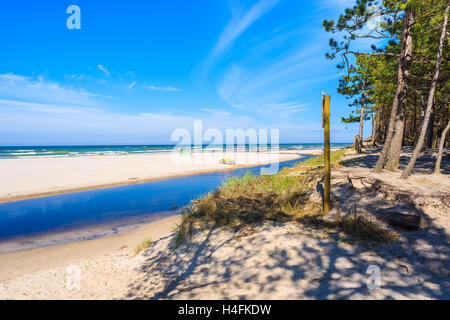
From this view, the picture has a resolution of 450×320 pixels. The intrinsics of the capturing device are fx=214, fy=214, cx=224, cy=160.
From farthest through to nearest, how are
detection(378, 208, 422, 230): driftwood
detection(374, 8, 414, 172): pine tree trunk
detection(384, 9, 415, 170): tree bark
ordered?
1. detection(384, 9, 415, 170): tree bark
2. detection(374, 8, 414, 172): pine tree trunk
3. detection(378, 208, 422, 230): driftwood

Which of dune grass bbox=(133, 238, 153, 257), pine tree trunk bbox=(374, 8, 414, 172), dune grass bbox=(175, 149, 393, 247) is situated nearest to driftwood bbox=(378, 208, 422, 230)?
dune grass bbox=(175, 149, 393, 247)

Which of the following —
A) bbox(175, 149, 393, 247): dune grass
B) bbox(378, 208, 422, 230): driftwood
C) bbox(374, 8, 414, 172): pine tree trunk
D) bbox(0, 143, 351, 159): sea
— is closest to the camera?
bbox(378, 208, 422, 230): driftwood

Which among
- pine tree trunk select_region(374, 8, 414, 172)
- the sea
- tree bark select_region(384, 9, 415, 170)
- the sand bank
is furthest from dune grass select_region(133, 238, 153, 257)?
the sea

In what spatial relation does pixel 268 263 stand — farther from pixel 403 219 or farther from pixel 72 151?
pixel 72 151

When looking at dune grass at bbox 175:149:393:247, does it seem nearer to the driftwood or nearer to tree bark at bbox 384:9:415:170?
the driftwood

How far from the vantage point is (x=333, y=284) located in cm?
306

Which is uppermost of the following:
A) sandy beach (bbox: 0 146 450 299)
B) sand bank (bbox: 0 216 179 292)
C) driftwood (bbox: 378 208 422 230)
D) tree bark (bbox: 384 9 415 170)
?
tree bark (bbox: 384 9 415 170)

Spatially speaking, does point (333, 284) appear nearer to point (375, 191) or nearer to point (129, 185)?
point (375, 191)

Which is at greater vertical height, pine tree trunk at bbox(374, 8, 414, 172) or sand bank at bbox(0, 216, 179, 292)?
pine tree trunk at bbox(374, 8, 414, 172)

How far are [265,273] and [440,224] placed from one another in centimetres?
396

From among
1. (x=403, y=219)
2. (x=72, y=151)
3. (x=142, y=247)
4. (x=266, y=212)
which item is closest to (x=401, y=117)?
(x=403, y=219)

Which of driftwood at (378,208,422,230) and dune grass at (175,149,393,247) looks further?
dune grass at (175,149,393,247)

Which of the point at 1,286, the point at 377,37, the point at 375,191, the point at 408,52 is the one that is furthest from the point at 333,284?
the point at 408,52

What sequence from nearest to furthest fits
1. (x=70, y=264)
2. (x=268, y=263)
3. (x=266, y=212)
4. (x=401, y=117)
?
(x=268, y=263) < (x=70, y=264) < (x=266, y=212) < (x=401, y=117)
